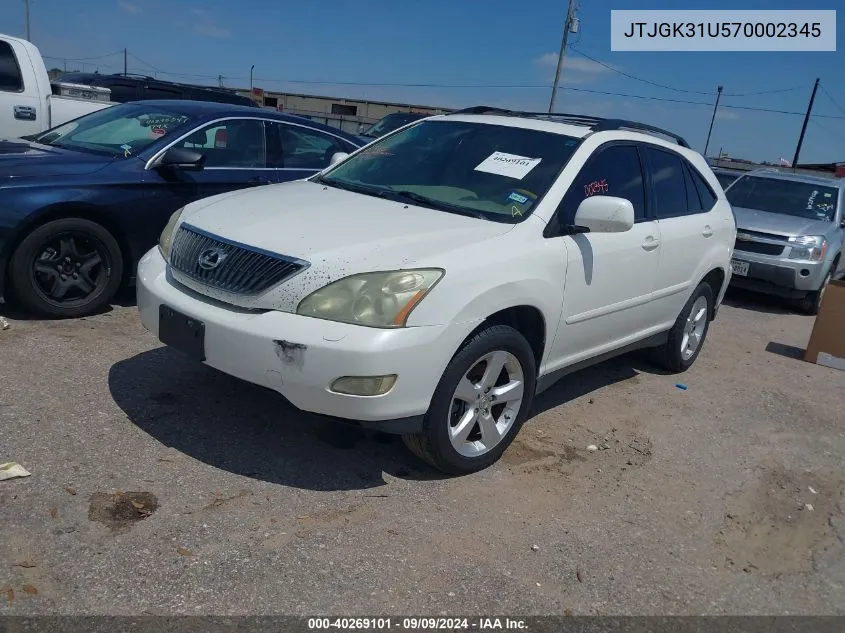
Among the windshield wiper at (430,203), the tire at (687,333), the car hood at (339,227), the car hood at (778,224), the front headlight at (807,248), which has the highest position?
the windshield wiper at (430,203)

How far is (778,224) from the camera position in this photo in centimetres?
930

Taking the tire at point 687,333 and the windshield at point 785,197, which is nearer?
the tire at point 687,333

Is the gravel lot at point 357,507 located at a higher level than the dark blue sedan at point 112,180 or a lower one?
lower

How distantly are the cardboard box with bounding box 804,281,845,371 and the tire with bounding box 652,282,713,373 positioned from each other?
4.34 ft

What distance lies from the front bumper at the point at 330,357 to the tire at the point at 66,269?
2143 mm

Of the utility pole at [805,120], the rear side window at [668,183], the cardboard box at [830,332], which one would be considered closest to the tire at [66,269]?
the rear side window at [668,183]

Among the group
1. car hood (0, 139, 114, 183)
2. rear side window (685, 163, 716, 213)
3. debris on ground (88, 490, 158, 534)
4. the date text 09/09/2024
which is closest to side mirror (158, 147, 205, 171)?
car hood (0, 139, 114, 183)

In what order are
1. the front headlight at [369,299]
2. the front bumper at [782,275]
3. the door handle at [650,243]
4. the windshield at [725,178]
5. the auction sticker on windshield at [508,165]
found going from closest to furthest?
1. the front headlight at [369,299]
2. the auction sticker on windshield at [508,165]
3. the door handle at [650,243]
4. the front bumper at [782,275]
5. the windshield at [725,178]

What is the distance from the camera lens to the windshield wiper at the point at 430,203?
384cm

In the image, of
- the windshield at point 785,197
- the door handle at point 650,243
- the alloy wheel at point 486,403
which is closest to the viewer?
the alloy wheel at point 486,403

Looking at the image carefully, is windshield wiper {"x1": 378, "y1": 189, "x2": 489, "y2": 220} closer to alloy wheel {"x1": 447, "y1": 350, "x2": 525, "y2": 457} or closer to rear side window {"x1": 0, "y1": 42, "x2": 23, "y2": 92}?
alloy wheel {"x1": 447, "y1": 350, "x2": 525, "y2": 457}

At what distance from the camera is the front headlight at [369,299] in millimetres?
3090

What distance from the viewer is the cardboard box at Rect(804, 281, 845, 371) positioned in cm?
658

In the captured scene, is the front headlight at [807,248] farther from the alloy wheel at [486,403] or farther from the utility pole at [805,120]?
the utility pole at [805,120]
